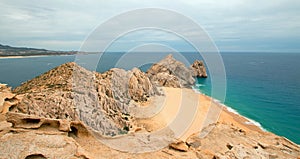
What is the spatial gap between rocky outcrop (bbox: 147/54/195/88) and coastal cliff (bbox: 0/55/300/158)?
16.4 meters

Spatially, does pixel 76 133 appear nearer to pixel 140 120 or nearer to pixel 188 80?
pixel 140 120

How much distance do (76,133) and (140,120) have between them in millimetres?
20202

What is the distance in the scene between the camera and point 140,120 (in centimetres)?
3356

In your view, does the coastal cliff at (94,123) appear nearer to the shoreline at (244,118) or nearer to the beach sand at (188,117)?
the beach sand at (188,117)

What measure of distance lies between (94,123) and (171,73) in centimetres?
5328

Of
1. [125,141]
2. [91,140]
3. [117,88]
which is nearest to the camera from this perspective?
[91,140]

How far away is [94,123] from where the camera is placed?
2466cm

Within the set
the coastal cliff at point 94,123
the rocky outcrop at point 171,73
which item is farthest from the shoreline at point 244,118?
the rocky outcrop at point 171,73

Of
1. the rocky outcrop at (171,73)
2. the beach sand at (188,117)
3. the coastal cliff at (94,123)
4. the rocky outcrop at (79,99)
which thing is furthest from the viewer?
the rocky outcrop at (171,73)

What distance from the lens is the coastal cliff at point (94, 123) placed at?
11.0 metres

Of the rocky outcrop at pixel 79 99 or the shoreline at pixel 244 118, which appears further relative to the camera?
the shoreline at pixel 244 118

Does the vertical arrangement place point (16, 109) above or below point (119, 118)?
above

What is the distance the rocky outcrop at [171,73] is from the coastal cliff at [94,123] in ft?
54.0

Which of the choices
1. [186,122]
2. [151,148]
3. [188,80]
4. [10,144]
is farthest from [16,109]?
[188,80]
